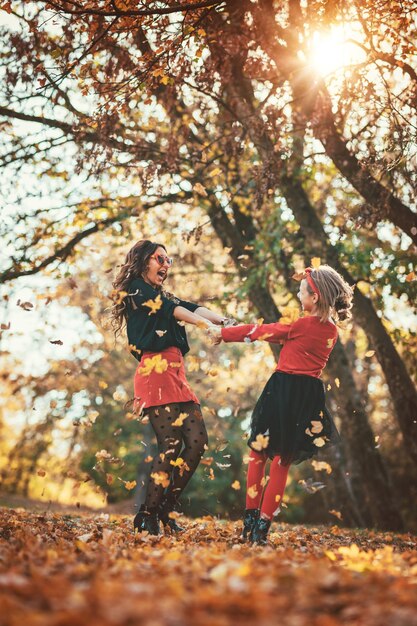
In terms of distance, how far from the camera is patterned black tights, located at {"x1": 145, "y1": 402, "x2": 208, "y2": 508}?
5.12 m

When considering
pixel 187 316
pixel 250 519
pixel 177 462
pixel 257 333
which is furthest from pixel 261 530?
pixel 187 316

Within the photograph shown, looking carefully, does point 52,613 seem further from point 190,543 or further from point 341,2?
point 341,2

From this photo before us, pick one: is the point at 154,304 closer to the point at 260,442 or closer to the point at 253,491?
the point at 260,442

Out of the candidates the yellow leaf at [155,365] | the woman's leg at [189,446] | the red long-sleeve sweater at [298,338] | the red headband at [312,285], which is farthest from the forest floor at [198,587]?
the red headband at [312,285]

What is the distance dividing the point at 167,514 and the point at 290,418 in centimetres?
147

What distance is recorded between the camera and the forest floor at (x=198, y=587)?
2.17m

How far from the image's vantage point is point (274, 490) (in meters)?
4.89

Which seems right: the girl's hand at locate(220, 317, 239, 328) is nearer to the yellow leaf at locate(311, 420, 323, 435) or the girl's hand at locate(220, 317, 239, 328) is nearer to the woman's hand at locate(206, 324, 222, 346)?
the woman's hand at locate(206, 324, 222, 346)

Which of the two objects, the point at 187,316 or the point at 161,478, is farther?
the point at 187,316

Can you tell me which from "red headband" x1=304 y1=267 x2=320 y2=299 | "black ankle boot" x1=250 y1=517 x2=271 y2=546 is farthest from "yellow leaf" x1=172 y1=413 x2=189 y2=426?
"red headband" x1=304 y1=267 x2=320 y2=299

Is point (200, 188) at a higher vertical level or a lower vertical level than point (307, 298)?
higher

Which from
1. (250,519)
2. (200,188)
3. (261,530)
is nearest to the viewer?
(261,530)

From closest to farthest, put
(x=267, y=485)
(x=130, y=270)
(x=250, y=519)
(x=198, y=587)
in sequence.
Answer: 1. (x=198, y=587)
2. (x=267, y=485)
3. (x=250, y=519)
4. (x=130, y=270)

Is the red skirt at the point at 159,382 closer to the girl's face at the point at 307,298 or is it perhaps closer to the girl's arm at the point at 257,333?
the girl's arm at the point at 257,333
